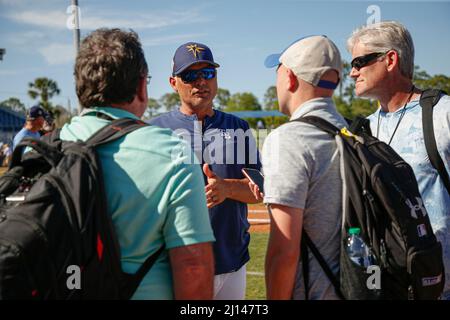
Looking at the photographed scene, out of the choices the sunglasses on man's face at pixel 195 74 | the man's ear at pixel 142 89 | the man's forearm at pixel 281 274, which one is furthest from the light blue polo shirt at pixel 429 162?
the man's ear at pixel 142 89

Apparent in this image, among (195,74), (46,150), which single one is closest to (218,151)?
(195,74)

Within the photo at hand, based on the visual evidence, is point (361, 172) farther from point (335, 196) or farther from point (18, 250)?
point (18, 250)

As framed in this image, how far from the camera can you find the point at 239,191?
3293mm

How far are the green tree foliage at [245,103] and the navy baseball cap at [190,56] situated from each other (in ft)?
257

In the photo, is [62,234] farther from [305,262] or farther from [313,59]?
[313,59]

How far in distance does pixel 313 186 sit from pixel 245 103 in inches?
3197

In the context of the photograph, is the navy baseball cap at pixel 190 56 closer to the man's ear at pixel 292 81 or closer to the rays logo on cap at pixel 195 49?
the rays logo on cap at pixel 195 49

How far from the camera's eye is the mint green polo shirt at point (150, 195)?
1.79 meters

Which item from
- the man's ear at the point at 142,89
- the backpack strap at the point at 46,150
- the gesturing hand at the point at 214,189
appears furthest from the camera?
the gesturing hand at the point at 214,189

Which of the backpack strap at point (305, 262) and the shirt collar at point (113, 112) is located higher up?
the shirt collar at point (113, 112)

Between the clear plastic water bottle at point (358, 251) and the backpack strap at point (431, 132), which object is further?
the backpack strap at point (431, 132)

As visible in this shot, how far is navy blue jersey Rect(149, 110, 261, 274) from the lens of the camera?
3305 millimetres

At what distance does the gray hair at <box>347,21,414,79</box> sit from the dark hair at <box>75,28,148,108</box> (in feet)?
5.41
